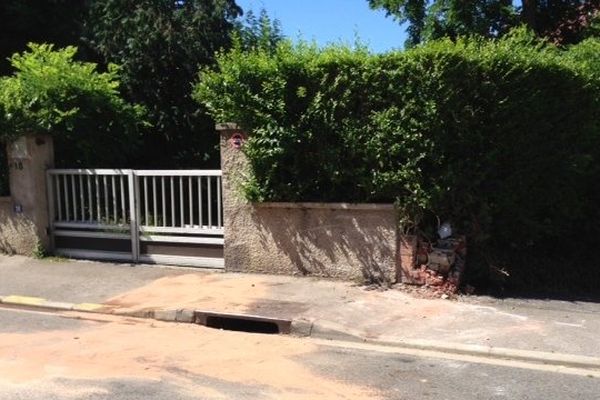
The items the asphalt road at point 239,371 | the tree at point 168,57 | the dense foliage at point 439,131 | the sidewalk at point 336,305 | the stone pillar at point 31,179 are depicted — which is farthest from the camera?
the tree at point 168,57

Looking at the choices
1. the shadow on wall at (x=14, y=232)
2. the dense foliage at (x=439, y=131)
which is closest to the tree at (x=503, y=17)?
the dense foliage at (x=439, y=131)

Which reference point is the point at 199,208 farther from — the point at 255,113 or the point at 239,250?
the point at 255,113

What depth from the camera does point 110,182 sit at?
10844mm

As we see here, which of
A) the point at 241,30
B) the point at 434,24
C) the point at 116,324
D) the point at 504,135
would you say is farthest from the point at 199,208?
the point at 434,24

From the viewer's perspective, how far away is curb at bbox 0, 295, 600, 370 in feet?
21.0

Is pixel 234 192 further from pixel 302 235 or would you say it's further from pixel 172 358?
pixel 172 358

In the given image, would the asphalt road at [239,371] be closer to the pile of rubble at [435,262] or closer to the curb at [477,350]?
the curb at [477,350]

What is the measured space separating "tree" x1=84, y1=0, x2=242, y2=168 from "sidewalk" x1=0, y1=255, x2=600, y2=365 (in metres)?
5.59

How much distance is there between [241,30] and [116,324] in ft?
30.8

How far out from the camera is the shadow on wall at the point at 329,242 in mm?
9023

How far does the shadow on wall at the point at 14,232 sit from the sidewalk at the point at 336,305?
0.88 meters

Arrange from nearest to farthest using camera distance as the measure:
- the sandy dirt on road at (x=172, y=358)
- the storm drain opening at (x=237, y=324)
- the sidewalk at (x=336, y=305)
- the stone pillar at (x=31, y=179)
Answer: the sandy dirt on road at (x=172, y=358) < the sidewalk at (x=336, y=305) < the storm drain opening at (x=237, y=324) < the stone pillar at (x=31, y=179)

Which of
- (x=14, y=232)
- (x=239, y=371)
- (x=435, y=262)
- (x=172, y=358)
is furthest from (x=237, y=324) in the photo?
(x=14, y=232)

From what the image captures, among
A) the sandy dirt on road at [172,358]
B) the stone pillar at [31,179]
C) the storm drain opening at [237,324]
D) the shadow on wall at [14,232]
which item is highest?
the stone pillar at [31,179]
